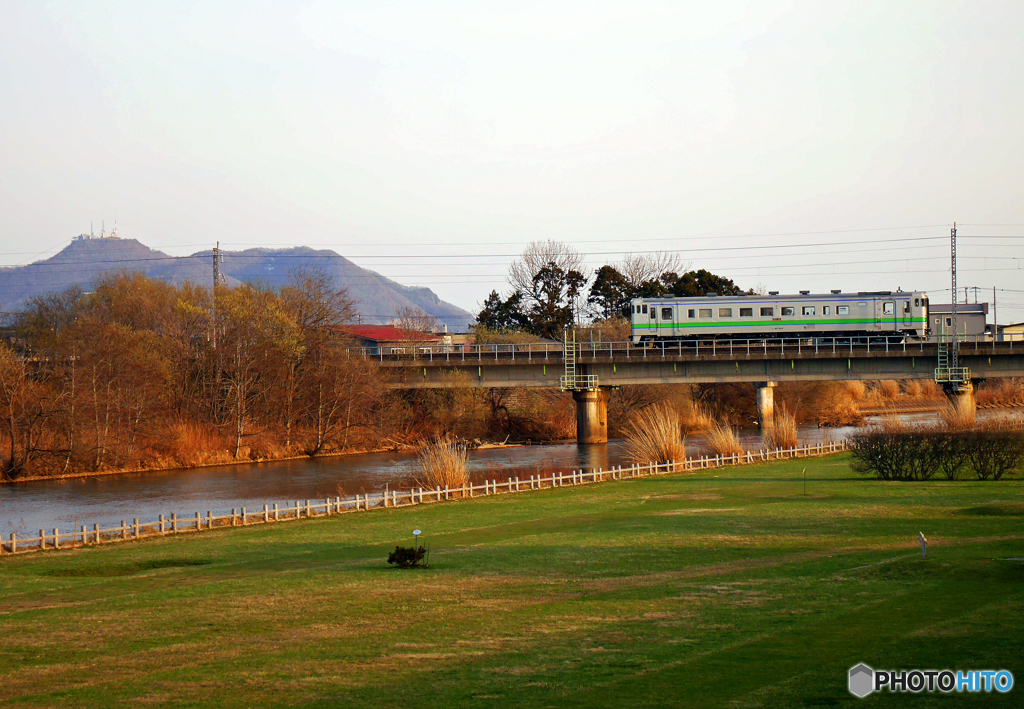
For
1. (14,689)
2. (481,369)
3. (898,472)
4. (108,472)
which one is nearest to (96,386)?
(108,472)

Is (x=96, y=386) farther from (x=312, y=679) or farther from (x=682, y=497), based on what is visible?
(x=312, y=679)

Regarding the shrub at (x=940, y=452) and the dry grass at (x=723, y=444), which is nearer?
the shrub at (x=940, y=452)

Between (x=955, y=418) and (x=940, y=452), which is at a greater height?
(x=955, y=418)

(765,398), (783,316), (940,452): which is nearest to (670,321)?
(783,316)

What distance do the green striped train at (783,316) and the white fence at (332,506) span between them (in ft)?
52.6

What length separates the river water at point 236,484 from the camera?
37.6m

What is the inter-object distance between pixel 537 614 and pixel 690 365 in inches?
2046

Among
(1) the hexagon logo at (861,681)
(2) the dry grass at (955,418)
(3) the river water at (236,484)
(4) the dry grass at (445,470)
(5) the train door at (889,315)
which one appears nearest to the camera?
(1) the hexagon logo at (861,681)

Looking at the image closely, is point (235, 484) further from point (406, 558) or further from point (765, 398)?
point (765, 398)

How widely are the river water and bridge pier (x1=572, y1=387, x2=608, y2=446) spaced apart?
71.4 inches

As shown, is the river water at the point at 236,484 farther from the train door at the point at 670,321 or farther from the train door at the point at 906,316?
the train door at the point at 906,316

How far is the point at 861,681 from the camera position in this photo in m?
10.7

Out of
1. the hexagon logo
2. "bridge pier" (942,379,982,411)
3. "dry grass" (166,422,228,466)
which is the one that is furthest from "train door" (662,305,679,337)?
the hexagon logo

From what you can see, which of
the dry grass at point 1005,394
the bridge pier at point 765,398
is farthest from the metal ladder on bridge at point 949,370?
the dry grass at point 1005,394
